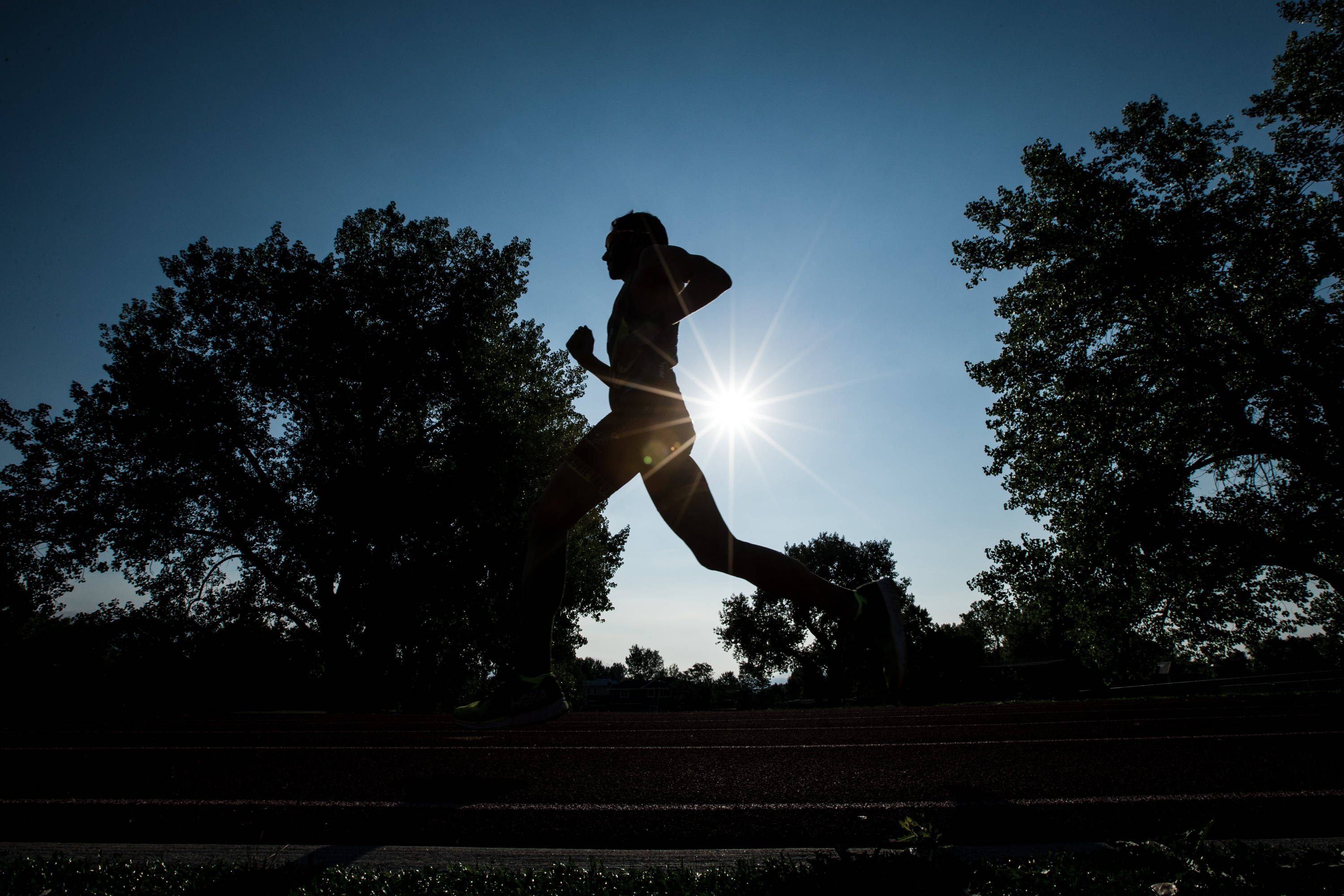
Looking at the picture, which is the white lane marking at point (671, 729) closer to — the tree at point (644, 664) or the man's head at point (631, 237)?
the man's head at point (631, 237)

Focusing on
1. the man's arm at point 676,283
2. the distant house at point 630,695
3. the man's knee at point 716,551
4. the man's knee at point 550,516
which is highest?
the man's arm at point 676,283

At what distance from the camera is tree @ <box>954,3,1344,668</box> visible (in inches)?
613

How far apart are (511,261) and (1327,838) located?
2376cm

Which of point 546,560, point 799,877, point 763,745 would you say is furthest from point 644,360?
point 763,745

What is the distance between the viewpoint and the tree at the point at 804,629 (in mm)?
55125

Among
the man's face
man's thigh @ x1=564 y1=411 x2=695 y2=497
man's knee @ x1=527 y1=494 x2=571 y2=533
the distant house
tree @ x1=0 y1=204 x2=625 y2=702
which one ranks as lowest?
the distant house

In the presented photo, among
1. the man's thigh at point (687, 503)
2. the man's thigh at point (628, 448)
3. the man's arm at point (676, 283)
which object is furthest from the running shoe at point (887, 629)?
the man's arm at point (676, 283)

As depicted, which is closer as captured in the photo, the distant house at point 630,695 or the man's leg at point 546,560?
the man's leg at point 546,560

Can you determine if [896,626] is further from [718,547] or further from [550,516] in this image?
[550,516]

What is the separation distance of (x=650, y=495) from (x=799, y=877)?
182 centimetres

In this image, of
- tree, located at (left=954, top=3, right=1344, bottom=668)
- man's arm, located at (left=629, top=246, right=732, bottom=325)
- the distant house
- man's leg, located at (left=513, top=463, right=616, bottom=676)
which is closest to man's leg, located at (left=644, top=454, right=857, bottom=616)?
man's leg, located at (left=513, top=463, right=616, bottom=676)

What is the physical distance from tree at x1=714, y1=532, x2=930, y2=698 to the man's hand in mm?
52575

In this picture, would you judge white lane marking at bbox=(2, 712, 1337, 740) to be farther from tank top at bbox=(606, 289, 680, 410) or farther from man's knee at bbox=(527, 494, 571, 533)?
tank top at bbox=(606, 289, 680, 410)

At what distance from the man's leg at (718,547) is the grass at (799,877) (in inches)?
56.6
